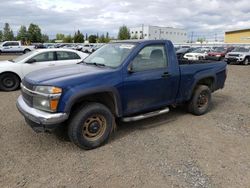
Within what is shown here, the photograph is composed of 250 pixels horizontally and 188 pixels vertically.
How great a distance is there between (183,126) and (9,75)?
6.56 meters

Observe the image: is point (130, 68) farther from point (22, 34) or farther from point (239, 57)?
point (22, 34)

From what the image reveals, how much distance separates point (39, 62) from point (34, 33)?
2829 inches

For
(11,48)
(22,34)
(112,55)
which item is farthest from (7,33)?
(112,55)

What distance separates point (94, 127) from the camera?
4195 millimetres

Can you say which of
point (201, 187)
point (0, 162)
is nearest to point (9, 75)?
point (0, 162)

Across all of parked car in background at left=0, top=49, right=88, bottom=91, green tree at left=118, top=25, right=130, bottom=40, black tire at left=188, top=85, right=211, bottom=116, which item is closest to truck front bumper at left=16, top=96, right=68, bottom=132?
black tire at left=188, top=85, right=211, bottom=116

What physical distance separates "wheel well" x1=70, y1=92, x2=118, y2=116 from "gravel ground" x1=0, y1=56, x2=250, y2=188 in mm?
645

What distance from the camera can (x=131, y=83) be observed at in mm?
4402

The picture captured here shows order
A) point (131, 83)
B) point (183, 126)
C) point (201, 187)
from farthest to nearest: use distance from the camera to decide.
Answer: point (183, 126), point (131, 83), point (201, 187)

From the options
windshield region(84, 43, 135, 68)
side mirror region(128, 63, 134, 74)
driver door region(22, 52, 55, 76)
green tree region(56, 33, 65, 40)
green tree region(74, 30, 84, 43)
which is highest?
green tree region(56, 33, 65, 40)

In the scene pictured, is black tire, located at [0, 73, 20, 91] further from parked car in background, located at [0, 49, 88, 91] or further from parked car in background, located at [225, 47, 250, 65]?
parked car in background, located at [225, 47, 250, 65]

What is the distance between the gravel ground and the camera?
3.29 m

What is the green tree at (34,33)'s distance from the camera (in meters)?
73.6

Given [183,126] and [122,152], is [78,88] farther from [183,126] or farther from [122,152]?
[183,126]
